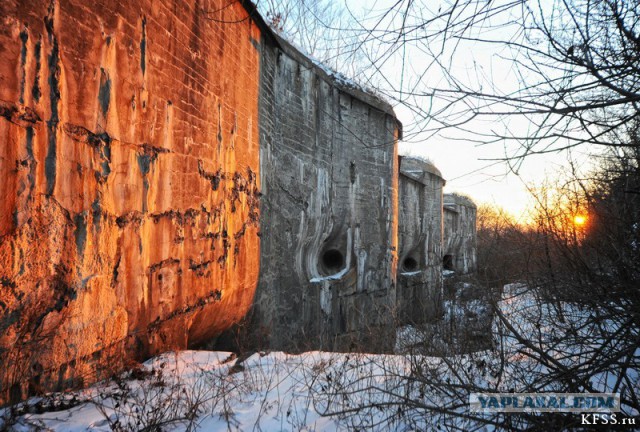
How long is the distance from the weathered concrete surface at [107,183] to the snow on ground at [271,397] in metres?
0.23

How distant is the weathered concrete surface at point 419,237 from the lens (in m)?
11.7

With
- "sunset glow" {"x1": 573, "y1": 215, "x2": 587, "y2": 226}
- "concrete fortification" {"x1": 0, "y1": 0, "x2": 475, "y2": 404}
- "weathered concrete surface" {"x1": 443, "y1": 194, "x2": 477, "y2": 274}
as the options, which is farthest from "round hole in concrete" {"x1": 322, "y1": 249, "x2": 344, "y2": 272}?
"weathered concrete surface" {"x1": 443, "y1": 194, "x2": 477, "y2": 274}

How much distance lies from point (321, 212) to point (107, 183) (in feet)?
14.9

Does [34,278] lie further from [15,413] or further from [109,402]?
[109,402]

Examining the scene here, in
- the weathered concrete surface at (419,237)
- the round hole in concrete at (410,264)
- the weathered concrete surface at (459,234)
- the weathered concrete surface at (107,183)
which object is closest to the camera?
the weathered concrete surface at (107,183)

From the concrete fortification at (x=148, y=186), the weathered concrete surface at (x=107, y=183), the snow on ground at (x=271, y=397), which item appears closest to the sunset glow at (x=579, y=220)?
the snow on ground at (x=271, y=397)

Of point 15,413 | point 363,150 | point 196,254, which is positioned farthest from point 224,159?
point 363,150

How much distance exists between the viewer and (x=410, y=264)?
13414 mm

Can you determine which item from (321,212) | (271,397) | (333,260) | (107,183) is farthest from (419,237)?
(107,183)

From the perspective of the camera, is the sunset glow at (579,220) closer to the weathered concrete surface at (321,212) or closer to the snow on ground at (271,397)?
the snow on ground at (271,397)

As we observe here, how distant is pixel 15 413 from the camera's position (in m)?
2.02

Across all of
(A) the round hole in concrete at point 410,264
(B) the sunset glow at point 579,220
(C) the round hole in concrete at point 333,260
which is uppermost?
(B) the sunset glow at point 579,220

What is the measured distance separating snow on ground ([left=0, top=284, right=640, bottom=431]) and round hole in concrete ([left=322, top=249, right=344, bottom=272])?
14.1ft

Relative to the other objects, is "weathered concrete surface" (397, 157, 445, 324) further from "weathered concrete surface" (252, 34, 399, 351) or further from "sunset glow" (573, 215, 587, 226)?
"sunset glow" (573, 215, 587, 226)
